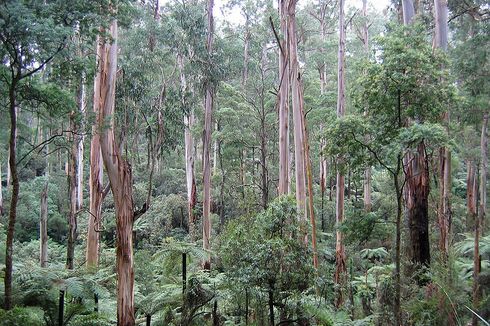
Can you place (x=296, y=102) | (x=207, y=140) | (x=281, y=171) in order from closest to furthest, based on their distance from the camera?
(x=296, y=102) < (x=281, y=171) < (x=207, y=140)

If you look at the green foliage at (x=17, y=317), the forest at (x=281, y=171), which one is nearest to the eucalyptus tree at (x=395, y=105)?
the forest at (x=281, y=171)

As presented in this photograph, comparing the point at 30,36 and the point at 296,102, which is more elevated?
the point at 296,102

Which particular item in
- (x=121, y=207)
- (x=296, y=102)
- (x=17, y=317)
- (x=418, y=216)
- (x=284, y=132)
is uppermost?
(x=296, y=102)

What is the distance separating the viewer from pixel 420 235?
8.96 metres

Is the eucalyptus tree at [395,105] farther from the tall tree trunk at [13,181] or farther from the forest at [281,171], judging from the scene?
the tall tree trunk at [13,181]

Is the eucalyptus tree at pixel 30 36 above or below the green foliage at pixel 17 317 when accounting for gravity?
above

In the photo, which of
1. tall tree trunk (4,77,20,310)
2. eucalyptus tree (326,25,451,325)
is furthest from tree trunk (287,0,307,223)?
tall tree trunk (4,77,20,310)

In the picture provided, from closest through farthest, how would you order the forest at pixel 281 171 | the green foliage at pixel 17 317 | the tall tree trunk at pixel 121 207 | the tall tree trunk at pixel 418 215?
the green foliage at pixel 17 317 < the forest at pixel 281 171 < the tall tree trunk at pixel 121 207 < the tall tree trunk at pixel 418 215

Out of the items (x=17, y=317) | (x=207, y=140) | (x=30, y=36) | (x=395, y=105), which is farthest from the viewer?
(x=207, y=140)

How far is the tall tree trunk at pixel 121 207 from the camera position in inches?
291

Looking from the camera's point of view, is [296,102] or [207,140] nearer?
[296,102]

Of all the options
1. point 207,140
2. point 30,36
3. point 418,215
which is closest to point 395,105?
point 418,215

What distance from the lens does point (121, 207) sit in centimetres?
759

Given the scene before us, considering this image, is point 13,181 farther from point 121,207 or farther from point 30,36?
point 30,36
